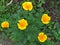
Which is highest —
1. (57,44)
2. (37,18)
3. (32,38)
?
(37,18)

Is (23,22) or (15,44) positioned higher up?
(23,22)

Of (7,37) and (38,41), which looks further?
(7,37)

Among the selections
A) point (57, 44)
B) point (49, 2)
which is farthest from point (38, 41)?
point (49, 2)

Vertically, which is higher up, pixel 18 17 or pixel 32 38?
pixel 18 17

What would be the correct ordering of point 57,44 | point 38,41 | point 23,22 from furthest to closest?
1. point 57,44
2. point 38,41
3. point 23,22

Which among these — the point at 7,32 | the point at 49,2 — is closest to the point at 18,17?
the point at 7,32

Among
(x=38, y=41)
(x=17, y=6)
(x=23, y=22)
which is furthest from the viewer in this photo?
(x=17, y=6)

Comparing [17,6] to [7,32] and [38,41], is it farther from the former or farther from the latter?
[38,41]

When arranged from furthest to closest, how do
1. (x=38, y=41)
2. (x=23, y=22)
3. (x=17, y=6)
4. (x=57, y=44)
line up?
(x=17, y=6), (x=57, y=44), (x=38, y=41), (x=23, y=22)

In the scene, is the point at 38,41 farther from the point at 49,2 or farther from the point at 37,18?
the point at 49,2
